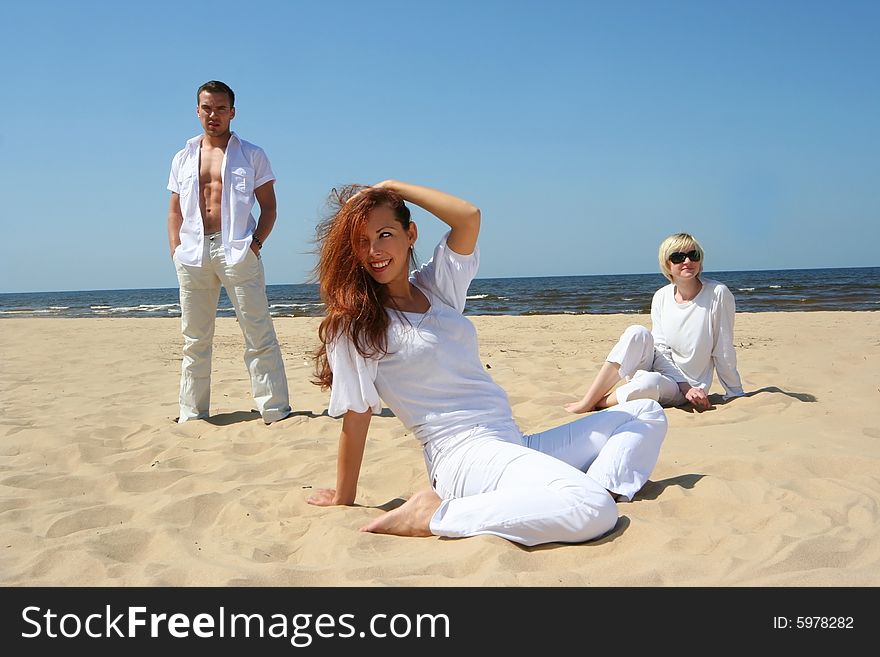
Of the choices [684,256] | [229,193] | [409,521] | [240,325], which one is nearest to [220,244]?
[229,193]

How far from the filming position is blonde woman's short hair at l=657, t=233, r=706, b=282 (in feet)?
16.4

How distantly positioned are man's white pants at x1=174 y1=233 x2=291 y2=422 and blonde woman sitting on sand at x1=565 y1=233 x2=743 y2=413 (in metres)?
1.98

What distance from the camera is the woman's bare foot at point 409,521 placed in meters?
2.66

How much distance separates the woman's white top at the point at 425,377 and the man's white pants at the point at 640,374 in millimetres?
2258

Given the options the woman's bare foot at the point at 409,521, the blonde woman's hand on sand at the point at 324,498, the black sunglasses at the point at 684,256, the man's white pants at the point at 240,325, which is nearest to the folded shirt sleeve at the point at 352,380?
the woman's bare foot at the point at 409,521

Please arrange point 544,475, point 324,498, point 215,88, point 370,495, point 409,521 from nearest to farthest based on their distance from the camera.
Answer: point 544,475 < point 409,521 < point 324,498 < point 370,495 < point 215,88

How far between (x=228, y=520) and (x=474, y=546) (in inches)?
45.0

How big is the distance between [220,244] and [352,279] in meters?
2.35

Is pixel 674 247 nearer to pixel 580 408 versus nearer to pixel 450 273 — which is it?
pixel 580 408

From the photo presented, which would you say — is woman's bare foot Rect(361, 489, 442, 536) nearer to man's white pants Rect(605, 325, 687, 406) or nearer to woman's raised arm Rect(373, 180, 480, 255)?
woman's raised arm Rect(373, 180, 480, 255)

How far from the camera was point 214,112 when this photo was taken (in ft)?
15.9

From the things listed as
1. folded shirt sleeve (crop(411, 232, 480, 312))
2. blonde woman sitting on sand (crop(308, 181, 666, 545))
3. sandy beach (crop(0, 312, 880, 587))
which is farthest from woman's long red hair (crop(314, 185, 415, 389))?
sandy beach (crop(0, 312, 880, 587))

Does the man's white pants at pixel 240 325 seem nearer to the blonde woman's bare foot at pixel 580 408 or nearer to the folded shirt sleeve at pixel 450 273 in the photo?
the blonde woman's bare foot at pixel 580 408
